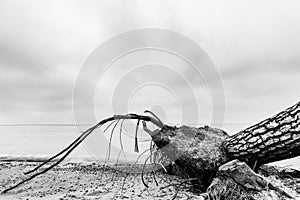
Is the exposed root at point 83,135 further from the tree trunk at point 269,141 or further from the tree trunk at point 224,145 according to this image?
the tree trunk at point 269,141

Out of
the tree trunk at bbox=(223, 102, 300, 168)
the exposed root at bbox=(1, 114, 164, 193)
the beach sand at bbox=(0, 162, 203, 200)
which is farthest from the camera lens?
the exposed root at bbox=(1, 114, 164, 193)

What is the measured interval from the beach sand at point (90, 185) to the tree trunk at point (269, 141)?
2.31ft

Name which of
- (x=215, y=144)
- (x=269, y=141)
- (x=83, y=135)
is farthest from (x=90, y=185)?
(x=269, y=141)

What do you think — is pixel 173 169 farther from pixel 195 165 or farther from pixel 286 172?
pixel 286 172

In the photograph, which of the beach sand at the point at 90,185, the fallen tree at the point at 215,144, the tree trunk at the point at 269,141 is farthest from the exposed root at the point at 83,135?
the tree trunk at the point at 269,141

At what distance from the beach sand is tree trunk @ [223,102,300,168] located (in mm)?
704

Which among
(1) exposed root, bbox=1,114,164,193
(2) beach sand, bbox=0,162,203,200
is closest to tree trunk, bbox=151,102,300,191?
(1) exposed root, bbox=1,114,164,193

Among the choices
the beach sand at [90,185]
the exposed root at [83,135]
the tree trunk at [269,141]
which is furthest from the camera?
the exposed root at [83,135]

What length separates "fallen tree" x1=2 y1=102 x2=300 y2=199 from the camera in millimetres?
2367

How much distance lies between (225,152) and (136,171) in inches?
56.1

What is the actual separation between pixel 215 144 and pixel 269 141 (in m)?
0.59

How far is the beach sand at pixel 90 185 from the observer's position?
2.54m

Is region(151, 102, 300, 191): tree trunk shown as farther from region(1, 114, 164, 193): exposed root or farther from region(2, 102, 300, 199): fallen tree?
region(1, 114, 164, 193): exposed root

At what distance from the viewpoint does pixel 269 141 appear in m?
2.43
